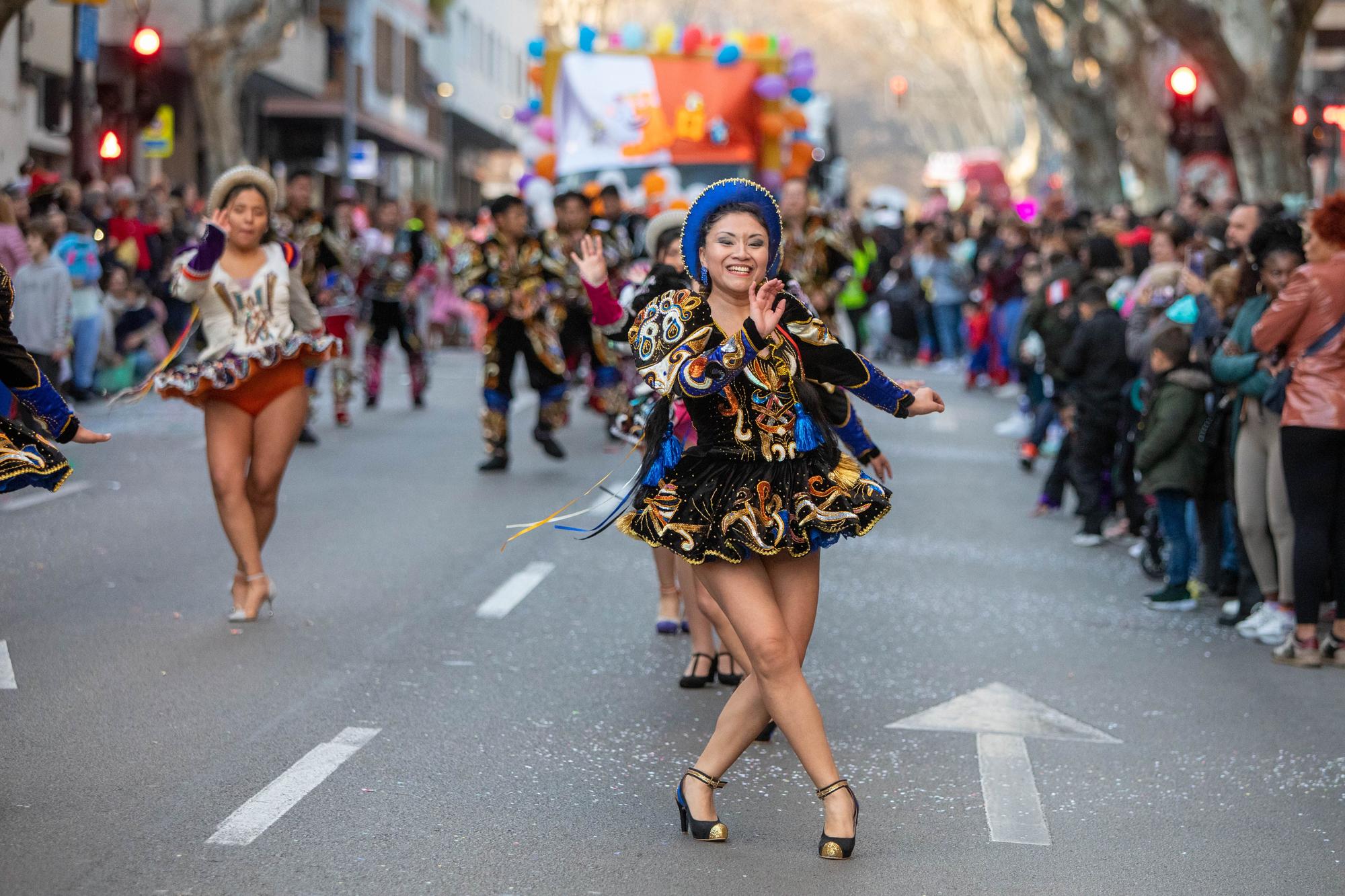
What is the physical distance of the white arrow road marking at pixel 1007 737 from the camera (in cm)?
589

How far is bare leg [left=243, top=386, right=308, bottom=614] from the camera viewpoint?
848cm

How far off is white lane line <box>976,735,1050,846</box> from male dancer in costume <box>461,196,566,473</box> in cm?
740

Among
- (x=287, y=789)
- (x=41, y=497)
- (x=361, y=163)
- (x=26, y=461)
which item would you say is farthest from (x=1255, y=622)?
(x=361, y=163)

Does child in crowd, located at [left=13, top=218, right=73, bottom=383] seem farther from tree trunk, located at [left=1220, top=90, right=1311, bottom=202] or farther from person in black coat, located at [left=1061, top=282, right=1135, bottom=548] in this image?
tree trunk, located at [left=1220, top=90, right=1311, bottom=202]

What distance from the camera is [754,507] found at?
17.9ft

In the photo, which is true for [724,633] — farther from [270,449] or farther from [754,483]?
[270,449]

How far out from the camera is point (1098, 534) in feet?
39.9

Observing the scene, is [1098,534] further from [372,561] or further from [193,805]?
[193,805]

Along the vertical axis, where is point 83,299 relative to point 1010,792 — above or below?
above

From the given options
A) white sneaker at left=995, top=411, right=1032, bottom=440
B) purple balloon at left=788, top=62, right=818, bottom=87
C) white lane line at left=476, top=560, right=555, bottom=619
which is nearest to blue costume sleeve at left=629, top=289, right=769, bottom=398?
white lane line at left=476, top=560, right=555, bottom=619

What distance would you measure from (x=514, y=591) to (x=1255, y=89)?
14109 mm

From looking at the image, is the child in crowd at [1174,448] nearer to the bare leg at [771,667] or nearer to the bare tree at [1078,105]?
the bare leg at [771,667]

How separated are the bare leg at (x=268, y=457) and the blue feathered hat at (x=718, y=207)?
334 centimetres

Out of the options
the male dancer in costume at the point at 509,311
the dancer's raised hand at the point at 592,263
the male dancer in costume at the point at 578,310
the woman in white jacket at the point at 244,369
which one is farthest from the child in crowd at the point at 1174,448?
the male dancer in costume at the point at 509,311
